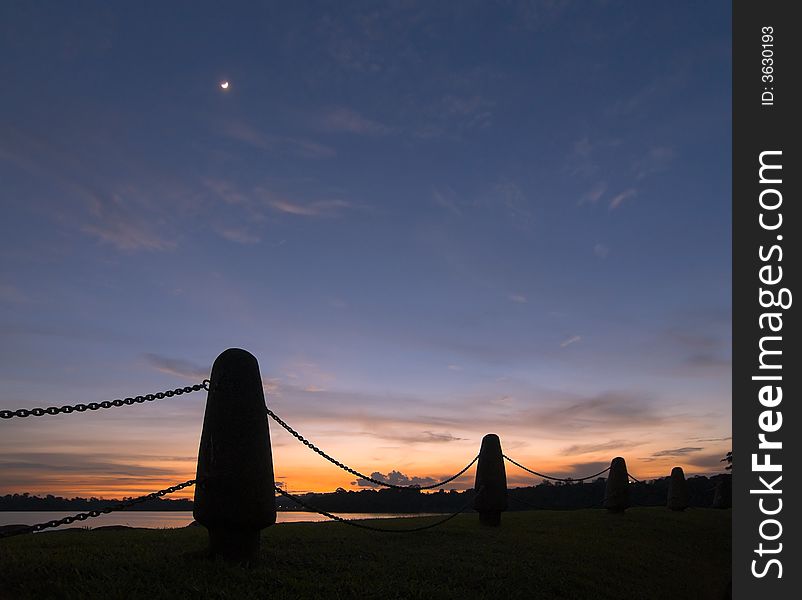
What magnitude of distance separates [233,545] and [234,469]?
116cm

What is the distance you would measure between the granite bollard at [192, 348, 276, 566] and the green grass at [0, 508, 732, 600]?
1.41ft

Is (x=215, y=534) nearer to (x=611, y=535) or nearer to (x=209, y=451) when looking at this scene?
(x=209, y=451)

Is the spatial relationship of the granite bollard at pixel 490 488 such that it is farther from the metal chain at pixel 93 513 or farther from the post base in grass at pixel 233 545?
the metal chain at pixel 93 513

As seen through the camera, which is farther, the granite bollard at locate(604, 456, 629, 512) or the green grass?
the granite bollard at locate(604, 456, 629, 512)

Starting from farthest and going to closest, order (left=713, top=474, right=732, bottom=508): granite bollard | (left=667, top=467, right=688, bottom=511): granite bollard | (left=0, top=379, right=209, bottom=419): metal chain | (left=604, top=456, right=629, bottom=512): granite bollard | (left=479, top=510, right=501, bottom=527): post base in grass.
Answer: (left=713, top=474, right=732, bottom=508): granite bollard
(left=667, top=467, right=688, bottom=511): granite bollard
(left=604, top=456, right=629, bottom=512): granite bollard
(left=479, top=510, right=501, bottom=527): post base in grass
(left=0, top=379, right=209, bottom=419): metal chain

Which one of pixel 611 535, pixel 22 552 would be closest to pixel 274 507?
pixel 22 552

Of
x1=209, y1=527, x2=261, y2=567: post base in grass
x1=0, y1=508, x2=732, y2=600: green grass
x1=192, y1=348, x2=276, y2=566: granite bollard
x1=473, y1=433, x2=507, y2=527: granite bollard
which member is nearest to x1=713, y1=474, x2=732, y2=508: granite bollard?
x1=0, y1=508, x2=732, y2=600: green grass

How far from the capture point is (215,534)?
28.3 ft

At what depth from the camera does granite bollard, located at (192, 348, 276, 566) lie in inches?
330

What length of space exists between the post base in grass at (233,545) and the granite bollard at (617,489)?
69.5ft

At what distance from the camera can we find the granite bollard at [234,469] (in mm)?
8383

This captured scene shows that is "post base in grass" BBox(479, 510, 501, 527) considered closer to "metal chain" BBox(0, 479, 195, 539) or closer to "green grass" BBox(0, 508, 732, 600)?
"green grass" BBox(0, 508, 732, 600)

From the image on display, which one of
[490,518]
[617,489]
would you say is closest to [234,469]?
[490,518]

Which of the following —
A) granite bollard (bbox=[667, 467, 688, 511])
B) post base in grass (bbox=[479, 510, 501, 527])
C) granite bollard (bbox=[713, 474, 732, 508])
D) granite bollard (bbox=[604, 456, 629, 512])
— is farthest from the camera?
granite bollard (bbox=[713, 474, 732, 508])
